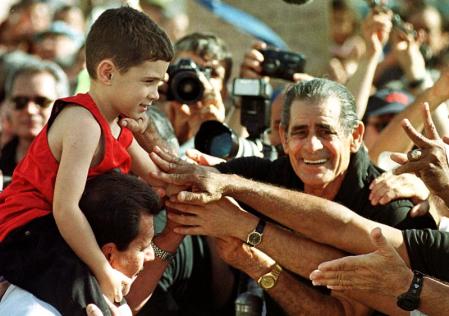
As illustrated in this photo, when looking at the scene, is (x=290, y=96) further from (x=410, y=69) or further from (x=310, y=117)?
(x=410, y=69)

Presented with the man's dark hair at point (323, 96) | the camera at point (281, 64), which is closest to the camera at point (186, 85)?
the camera at point (281, 64)

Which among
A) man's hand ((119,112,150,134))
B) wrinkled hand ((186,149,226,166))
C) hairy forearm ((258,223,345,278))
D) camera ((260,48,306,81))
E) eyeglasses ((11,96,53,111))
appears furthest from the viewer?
eyeglasses ((11,96,53,111))

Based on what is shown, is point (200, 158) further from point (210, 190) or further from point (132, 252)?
point (132, 252)

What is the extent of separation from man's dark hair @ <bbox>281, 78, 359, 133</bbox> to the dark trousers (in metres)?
1.48

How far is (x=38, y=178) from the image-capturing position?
4.76 metres

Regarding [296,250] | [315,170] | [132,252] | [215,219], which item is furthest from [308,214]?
[132,252]

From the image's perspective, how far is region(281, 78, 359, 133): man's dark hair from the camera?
18.7ft

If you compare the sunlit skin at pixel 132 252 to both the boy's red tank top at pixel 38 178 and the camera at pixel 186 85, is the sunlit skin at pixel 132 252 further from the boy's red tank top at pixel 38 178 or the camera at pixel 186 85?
the camera at pixel 186 85

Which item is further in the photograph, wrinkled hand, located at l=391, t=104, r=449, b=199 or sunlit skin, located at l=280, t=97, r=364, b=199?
sunlit skin, located at l=280, t=97, r=364, b=199

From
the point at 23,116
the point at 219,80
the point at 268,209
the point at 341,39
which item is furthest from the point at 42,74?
the point at 341,39

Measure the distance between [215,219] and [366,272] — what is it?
2.65 ft

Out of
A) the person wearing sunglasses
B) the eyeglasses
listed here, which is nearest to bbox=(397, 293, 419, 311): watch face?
Result: the person wearing sunglasses

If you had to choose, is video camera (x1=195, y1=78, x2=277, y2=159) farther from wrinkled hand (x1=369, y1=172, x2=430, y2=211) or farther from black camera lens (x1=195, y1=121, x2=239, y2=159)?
wrinkled hand (x1=369, y1=172, x2=430, y2=211)

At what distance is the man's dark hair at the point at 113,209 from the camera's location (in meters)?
4.72
